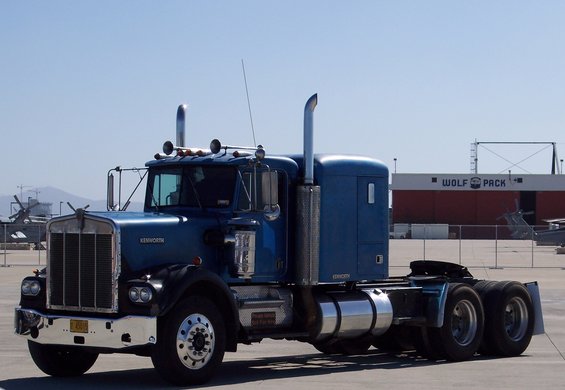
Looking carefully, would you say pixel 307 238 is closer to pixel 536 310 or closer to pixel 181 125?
pixel 181 125

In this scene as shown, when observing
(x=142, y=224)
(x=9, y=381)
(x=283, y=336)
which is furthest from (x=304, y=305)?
(x=9, y=381)

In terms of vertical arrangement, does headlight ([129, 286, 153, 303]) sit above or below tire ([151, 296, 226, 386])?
above

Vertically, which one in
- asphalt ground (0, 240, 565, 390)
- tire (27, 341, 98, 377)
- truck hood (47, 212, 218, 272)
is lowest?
asphalt ground (0, 240, 565, 390)

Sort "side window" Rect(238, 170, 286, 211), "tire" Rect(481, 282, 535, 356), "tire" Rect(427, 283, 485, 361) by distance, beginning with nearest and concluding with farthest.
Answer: "side window" Rect(238, 170, 286, 211), "tire" Rect(427, 283, 485, 361), "tire" Rect(481, 282, 535, 356)

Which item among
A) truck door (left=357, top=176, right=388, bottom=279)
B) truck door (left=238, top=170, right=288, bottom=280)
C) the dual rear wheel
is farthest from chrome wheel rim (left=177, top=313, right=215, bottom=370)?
the dual rear wheel

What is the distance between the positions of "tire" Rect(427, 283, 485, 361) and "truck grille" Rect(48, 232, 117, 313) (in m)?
5.29

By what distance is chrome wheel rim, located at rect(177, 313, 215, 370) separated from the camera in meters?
12.5

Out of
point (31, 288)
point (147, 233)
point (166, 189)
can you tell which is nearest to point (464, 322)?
point (166, 189)

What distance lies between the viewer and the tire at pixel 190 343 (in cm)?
1235

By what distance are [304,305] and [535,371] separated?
3075 millimetres

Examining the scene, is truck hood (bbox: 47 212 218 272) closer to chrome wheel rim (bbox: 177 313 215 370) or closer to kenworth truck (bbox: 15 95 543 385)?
kenworth truck (bbox: 15 95 543 385)

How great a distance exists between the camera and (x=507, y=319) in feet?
55.4

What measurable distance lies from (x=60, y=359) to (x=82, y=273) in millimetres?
1458

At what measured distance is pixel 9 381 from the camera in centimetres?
1312
